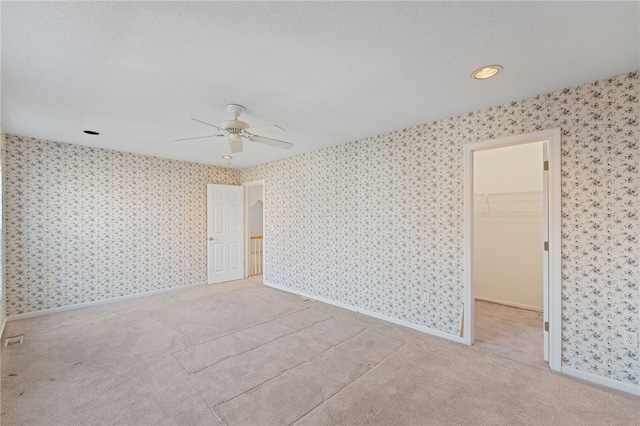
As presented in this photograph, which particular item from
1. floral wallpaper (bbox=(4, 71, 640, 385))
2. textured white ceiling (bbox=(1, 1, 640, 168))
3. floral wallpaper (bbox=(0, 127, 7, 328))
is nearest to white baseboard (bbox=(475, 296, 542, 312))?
floral wallpaper (bbox=(4, 71, 640, 385))

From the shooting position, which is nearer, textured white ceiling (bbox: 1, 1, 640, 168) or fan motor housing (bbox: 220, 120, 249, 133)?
textured white ceiling (bbox: 1, 1, 640, 168)

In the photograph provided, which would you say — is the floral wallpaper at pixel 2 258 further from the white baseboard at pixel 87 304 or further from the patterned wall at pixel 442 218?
the patterned wall at pixel 442 218

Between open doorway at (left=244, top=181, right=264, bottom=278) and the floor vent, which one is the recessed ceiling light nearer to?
open doorway at (left=244, top=181, right=264, bottom=278)

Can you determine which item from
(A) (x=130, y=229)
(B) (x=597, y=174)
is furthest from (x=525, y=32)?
(A) (x=130, y=229)

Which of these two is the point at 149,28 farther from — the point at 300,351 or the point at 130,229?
the point at 130,229

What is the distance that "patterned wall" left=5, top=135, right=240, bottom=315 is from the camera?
3.57 m

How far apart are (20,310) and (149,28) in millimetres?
4298

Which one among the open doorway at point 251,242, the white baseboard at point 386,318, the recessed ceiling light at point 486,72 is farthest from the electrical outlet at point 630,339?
the open doorway at point 251,242

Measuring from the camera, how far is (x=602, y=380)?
2125 mm

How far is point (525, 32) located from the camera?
1570 mm

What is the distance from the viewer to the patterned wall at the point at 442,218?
206 cm

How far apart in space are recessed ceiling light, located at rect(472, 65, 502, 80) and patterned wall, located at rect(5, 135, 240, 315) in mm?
4818

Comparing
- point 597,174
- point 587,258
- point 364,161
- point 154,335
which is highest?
point 364,161

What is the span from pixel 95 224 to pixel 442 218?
16.1 feet
